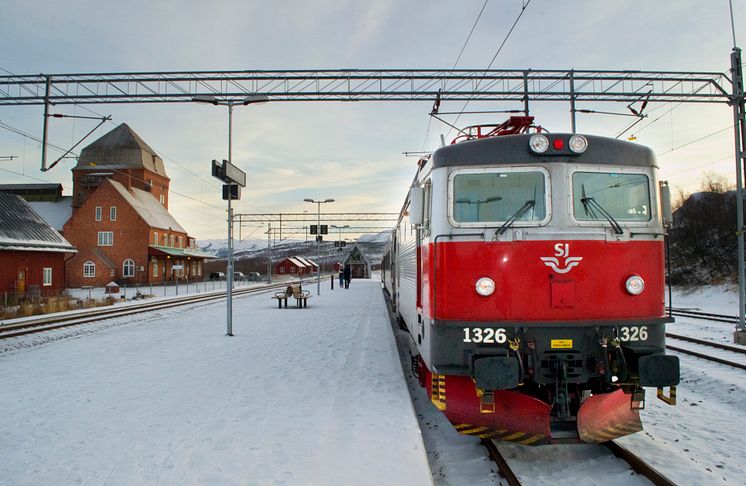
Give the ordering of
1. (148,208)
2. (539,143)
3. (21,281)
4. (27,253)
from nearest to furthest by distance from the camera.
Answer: (539,143) < (21,281) < (27,253) < (148,208)

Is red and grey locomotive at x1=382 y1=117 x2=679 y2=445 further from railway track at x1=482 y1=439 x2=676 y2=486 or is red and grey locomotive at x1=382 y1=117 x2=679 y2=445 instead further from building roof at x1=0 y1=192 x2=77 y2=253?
building roof at x1=0 y1=192 x2=77 y2=253

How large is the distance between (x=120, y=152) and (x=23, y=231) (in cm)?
2934

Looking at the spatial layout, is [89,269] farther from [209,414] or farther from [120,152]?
[209,414]

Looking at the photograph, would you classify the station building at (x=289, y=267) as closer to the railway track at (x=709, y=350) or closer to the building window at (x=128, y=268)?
the building window at (x=128, y=268)

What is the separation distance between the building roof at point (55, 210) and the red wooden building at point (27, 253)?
17.0 metres

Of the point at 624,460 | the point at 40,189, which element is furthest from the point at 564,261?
the point at 40,189

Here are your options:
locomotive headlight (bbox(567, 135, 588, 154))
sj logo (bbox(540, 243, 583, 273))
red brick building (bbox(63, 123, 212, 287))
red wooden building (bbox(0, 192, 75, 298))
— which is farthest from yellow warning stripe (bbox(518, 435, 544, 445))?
red brick building (bbox(63, 123, 212, 287))

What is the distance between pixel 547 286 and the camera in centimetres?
505

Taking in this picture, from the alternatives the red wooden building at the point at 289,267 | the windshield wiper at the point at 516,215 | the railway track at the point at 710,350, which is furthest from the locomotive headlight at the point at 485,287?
the red wooden building at the point at 289,267

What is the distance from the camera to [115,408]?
6.48 metres

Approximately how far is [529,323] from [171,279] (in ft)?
167

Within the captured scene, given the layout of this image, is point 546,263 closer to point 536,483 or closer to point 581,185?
point 581,185

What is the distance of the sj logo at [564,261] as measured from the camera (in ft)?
16.6

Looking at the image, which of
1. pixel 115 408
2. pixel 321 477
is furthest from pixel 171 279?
pixel 321 477
